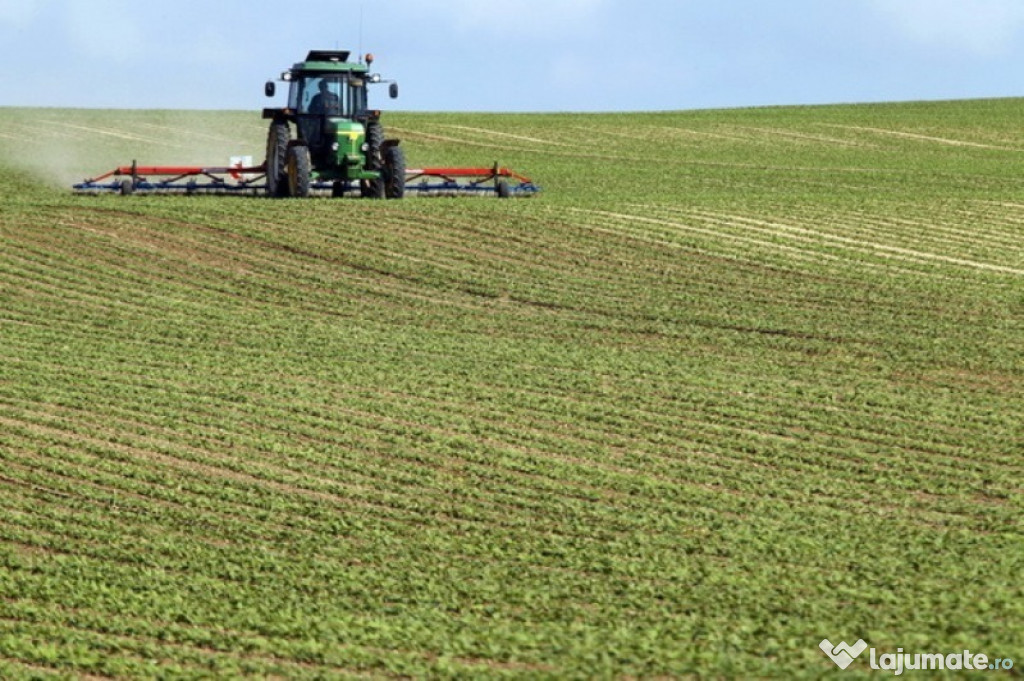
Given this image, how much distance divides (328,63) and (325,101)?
27.4 inches

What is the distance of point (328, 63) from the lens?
99.6ft

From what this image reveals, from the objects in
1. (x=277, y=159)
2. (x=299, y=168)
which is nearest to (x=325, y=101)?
(x=277, y=159)

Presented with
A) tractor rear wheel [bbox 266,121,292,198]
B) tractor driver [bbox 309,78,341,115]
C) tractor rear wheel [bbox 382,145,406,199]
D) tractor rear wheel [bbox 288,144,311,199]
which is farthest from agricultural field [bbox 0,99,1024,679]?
tractor driver [bbox 309,78,341,115]

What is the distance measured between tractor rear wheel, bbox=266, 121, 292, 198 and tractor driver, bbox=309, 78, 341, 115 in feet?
2.14

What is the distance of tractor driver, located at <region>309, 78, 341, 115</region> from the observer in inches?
1200

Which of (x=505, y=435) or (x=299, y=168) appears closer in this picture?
(x=505, y=435)

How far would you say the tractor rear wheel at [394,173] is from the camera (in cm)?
2978

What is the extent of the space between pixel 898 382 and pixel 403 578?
27.9 ft

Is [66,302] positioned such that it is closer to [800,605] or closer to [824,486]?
[824,486]

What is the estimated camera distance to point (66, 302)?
818 inches

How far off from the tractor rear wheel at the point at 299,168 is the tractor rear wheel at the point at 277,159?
0.16 meters

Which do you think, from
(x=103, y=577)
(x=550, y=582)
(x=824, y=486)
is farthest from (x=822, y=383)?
(x=103, y=577)

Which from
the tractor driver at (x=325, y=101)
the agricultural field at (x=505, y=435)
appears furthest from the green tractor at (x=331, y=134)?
the agricultural field at (x=505, y=435)

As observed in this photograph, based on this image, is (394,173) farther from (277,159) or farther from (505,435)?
(505,435)
